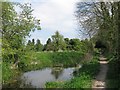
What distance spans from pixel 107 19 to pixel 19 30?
2.52 metres

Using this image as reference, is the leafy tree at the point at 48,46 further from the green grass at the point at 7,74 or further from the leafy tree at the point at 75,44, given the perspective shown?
the green grass at the point at 7,74

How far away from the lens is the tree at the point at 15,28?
5824mm

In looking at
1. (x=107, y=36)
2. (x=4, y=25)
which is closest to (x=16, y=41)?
(x=4, y=25)

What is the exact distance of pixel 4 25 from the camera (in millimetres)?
5734

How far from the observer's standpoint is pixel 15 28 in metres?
6.27

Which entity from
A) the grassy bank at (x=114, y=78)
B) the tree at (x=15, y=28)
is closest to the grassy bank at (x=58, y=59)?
the tree at (x=15, y=28)

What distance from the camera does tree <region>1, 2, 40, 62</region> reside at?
582 centimetres

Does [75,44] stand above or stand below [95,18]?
below

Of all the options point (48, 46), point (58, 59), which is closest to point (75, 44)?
point (58, 59)

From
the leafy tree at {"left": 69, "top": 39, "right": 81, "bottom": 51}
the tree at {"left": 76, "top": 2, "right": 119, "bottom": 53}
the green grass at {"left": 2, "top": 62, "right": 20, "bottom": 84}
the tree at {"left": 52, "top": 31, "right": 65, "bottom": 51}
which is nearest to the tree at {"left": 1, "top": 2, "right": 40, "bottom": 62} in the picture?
the green grass at {"left": 2, "top": 62, "right": 20, "bottom": 84}

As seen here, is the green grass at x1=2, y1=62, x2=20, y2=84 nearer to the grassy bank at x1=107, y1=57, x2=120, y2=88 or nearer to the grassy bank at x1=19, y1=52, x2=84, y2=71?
the grassy bank at x1=107, y1=57, x2=120, y2=88

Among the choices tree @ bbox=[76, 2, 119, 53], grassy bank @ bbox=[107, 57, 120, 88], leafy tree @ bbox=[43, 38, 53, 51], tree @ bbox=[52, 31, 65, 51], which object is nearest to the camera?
grassy bank @ bbox=[107, 57, 120, 88]

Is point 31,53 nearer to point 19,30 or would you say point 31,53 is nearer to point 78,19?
point 19,30

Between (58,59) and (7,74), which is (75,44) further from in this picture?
(7,74)
